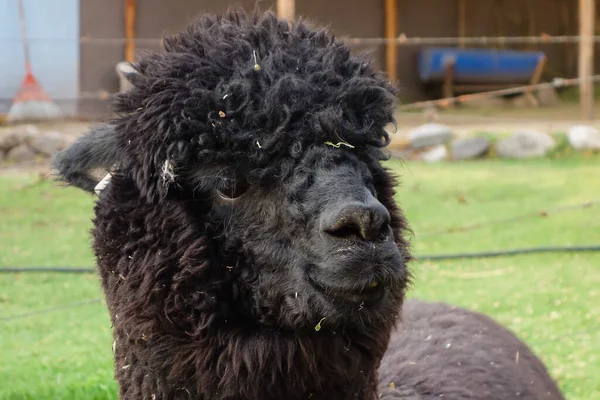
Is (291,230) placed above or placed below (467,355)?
above

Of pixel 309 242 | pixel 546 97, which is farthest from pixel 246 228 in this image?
pixel 546 97

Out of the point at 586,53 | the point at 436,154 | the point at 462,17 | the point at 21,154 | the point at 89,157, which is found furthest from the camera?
the point at 462,17

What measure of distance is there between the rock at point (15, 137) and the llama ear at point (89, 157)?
11.8 m

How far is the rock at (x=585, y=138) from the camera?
46.8 feet

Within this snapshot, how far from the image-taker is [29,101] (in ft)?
51.4

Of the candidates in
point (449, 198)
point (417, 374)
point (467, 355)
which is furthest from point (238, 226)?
point (449, 198)

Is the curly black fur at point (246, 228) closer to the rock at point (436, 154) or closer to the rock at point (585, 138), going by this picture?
the rock at point (436, 154)

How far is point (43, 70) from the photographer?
1617 centimetres

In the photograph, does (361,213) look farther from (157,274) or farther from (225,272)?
(157,274)

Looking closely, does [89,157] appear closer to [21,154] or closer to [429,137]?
[21,154]

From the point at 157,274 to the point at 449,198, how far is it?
30.5 feet

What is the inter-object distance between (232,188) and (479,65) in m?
21.0

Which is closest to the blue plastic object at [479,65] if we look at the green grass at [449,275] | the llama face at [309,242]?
the green grass at [449,275]

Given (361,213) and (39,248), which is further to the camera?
(39,248)
